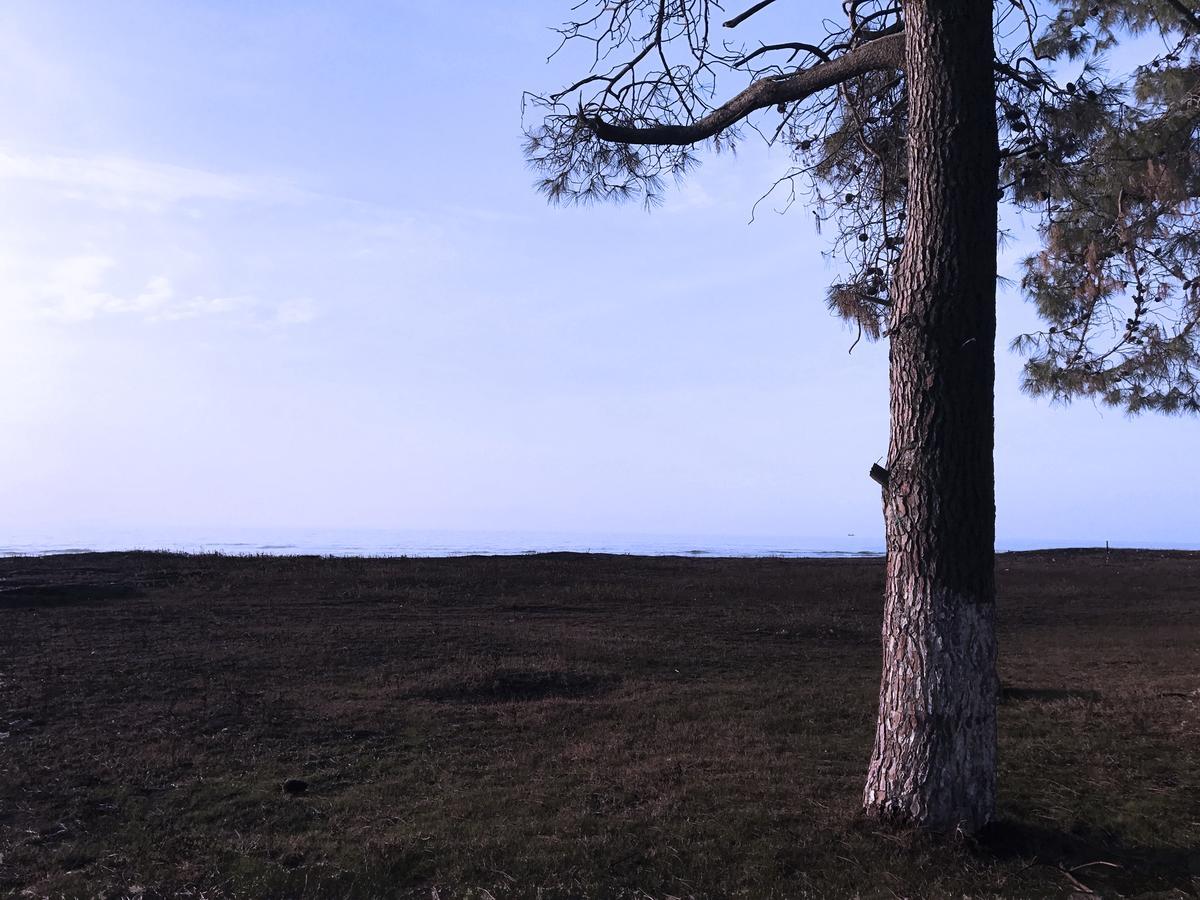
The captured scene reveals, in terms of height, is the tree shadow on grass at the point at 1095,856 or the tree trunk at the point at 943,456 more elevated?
the tree trunk at the point at 943,456

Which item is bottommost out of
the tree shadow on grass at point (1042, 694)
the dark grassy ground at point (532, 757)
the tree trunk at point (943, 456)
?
the dark grassy ground at point (532, 757)

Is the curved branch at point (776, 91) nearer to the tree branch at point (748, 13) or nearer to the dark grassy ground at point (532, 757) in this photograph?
the tree branch at point (748, 13)

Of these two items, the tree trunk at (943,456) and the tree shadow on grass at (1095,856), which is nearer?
the tree shadow on grass at (1095,856)

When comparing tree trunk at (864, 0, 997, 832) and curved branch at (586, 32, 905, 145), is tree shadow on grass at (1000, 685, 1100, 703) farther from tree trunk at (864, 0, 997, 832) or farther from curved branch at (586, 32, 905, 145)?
curved branch at (586, 32, 905, 145)

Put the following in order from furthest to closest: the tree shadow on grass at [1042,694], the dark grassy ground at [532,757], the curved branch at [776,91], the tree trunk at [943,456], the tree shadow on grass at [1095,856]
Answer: the tree shadow on grass at [1042,694] → the curved branch at [776,91] → the tree trunk at [943,456] → the dark grassy ground at [532,757] → the tree shadow on grass at [1095,856]

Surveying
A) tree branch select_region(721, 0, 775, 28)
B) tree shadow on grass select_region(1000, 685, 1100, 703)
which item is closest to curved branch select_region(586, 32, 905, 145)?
tree branch select_region(721, 0, 775, 28)

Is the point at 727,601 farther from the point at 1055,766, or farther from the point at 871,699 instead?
the point at 1055,766

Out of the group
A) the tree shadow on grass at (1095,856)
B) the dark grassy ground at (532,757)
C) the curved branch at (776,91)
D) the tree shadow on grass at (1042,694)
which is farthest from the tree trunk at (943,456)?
the tree shadow on grass at (1042,694)

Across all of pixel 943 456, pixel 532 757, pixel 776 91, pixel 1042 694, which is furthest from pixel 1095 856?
pixel 776 91

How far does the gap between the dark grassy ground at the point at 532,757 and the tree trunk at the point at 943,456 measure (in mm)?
393

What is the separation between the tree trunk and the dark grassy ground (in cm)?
39

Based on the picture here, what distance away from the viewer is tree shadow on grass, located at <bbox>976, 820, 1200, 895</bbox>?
3.95m

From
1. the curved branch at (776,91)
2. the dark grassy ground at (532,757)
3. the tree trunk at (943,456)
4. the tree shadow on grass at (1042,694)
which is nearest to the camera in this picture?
the dark grassy ground at (532,757)

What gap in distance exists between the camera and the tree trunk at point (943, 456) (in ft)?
14.2
